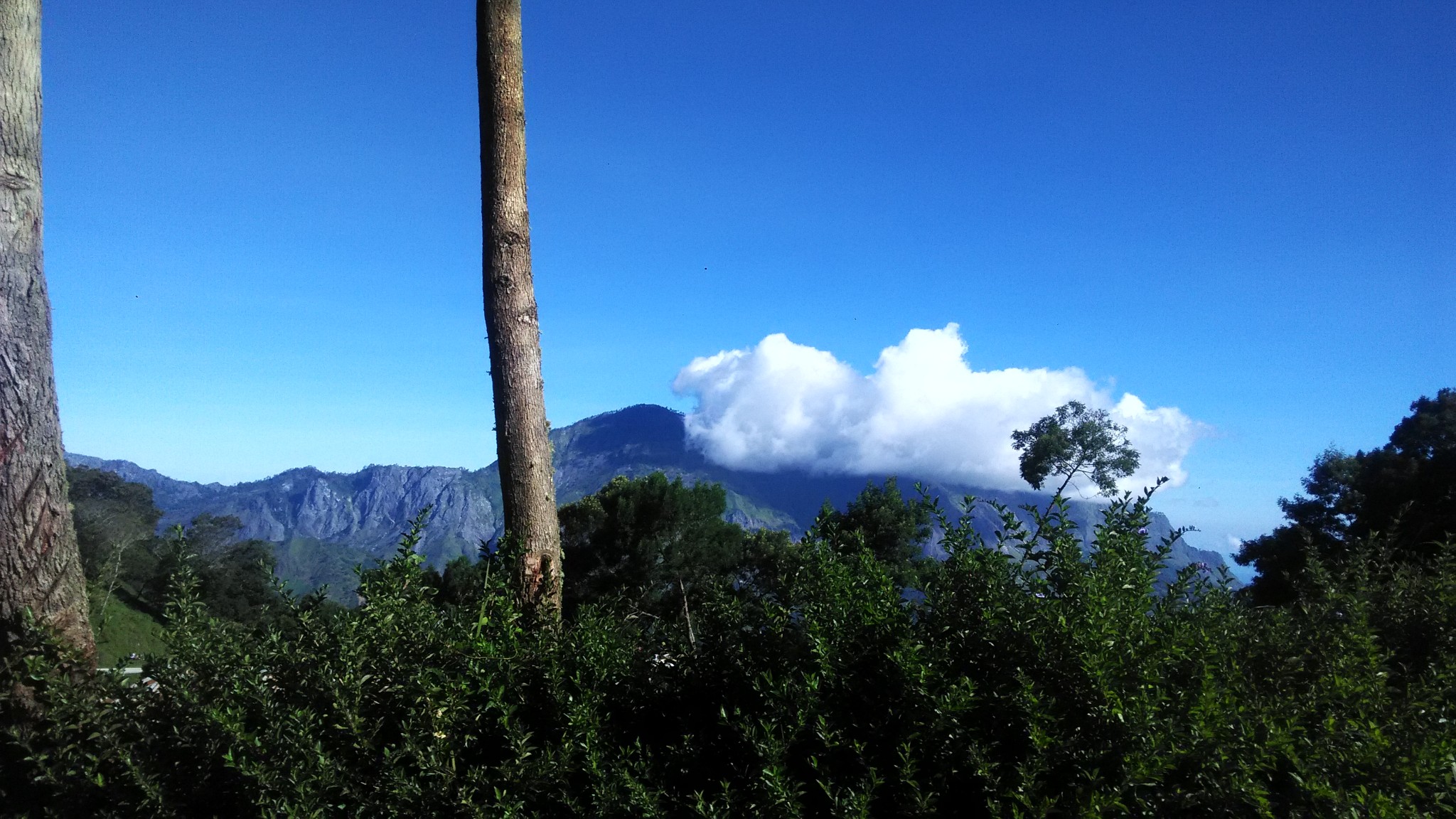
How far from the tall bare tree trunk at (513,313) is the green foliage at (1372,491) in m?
18.3

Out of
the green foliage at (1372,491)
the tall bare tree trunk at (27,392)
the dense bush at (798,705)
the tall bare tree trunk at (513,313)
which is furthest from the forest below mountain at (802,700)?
the green foliage at (1372,491)

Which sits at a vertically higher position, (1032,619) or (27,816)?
(1032,619)

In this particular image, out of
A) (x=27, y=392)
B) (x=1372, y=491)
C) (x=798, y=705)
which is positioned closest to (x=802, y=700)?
(x=798, y=705)

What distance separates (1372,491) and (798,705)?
83.4 feet

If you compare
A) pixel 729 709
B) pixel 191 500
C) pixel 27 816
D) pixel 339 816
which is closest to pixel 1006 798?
pixel 729 709

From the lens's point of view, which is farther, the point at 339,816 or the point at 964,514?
the point at 964,514

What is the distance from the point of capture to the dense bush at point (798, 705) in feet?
7.58

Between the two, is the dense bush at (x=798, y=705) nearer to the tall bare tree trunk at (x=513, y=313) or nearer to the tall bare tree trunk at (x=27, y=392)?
the tall bare tree trunk at (x=27, y=392)

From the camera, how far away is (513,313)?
14.5 feet

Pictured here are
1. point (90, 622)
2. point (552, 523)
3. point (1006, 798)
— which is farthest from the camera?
point (552, 523)

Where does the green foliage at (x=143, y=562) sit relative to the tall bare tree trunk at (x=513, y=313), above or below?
below

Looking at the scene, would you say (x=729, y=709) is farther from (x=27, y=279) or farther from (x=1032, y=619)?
(x=27, y=279)

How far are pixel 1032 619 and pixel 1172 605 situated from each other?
0.69 m

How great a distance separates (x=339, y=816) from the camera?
2.64 m
